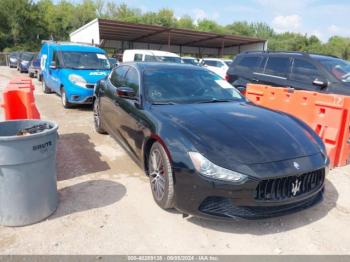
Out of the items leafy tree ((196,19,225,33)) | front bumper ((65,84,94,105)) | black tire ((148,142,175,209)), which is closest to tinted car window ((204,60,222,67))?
front bumper ((65,84,94,105))

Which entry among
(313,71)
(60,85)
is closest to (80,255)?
(313,71)

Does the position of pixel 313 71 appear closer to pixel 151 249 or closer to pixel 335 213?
pixel 335 213

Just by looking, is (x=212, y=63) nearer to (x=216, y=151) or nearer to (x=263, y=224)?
(x=263, y=224)

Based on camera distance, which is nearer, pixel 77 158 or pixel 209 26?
pixel 77 158

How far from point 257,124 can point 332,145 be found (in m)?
2.22

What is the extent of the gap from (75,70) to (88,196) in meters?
6.05

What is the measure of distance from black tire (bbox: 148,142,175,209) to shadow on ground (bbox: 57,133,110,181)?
1324 mm

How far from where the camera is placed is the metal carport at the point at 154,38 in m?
23.2

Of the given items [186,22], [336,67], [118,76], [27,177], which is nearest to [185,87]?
[118,76]

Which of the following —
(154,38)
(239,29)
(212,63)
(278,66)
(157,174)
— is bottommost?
(157,174)

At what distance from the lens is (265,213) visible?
9.77ft

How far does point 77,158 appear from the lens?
17.0 feet

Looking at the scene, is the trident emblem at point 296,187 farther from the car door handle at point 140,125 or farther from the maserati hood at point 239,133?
the car door handle at point 140,125

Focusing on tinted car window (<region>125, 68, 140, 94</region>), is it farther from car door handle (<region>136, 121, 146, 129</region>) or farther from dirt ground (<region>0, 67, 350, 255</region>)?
dirt ground (<region>0, 67, 350, 255</region>)
